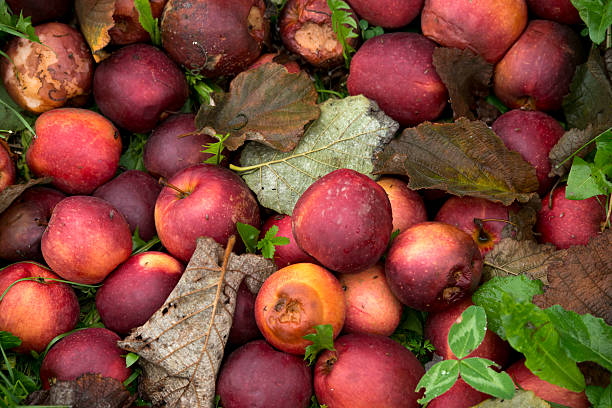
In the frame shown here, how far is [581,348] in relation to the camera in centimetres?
182

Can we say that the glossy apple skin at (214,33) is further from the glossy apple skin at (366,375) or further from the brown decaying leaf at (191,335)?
the glossy apple skin at (366,375)

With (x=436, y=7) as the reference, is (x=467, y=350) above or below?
below

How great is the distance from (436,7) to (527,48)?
1.68ft

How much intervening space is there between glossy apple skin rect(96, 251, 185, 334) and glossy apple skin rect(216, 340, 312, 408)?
1.49ft

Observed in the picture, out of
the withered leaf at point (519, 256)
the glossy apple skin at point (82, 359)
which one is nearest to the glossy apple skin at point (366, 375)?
the withered leaf at point (519, 256)

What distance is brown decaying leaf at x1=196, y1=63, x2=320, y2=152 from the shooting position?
2670mm

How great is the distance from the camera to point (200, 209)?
2344 millimetres

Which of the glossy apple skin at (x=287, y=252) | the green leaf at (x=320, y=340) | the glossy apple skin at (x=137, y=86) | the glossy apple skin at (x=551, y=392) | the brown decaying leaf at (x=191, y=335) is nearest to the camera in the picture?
the glossy apple skin at (x=551, y=392)

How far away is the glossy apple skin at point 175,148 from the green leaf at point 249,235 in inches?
20.0

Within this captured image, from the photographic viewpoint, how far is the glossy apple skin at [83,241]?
2.31 m

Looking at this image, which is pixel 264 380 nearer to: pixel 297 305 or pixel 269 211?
pixel 297 305

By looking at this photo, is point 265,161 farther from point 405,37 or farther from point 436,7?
point 436,7

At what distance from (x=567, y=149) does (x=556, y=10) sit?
30.8 inches

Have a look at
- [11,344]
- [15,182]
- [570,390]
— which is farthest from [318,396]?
[15,182]
